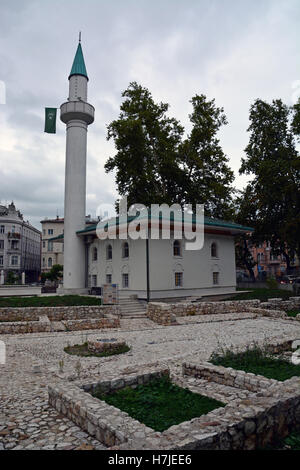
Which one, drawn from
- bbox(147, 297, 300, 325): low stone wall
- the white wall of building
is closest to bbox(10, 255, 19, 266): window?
the white wall of building

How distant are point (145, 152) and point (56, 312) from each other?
18.0 metres

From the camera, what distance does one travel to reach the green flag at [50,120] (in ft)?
82.9

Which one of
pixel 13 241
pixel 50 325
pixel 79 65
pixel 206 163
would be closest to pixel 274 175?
pixel 206 163

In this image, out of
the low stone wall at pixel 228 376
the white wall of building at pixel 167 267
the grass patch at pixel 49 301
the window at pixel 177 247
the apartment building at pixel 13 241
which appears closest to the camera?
the low stone wall at pixel 228 376

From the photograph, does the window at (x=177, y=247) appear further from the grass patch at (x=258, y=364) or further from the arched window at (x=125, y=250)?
the grass patch at (x=258, y=364)

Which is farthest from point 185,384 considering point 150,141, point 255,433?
point 150,141

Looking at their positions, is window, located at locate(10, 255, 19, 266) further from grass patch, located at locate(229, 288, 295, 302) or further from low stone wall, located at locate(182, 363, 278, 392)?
low stone wall, located at locate(182, 363, 278, 392)

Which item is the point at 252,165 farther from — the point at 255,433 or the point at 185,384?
the point at 255,433

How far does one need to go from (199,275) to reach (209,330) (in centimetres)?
947

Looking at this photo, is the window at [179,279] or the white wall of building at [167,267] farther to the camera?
the window at [179,279]

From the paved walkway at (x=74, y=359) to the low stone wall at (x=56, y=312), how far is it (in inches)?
62.1

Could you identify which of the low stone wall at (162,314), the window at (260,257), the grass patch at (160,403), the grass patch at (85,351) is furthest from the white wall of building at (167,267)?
the window at (260,257)

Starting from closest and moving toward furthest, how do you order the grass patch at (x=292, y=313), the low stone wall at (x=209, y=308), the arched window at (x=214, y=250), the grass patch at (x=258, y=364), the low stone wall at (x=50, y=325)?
1. the grass patch at (x=258, y=364)
2. the low stone wall at (x=50, y=325)
3. the low stone wall at (x=209, y=308)
4. the grass patch at (x=292, y=313)
5. the arched window at (x=214, y=250)

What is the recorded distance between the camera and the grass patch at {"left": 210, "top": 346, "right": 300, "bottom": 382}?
6.32 m
